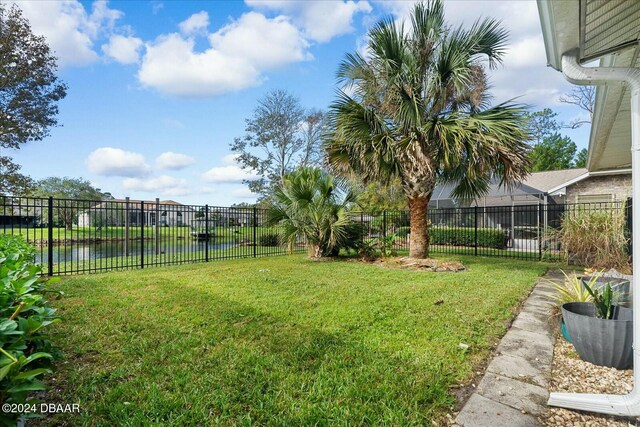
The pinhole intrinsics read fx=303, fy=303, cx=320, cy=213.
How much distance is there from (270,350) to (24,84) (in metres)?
18.5

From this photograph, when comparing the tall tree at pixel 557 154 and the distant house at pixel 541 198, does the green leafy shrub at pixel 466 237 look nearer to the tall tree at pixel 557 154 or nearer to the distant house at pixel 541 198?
the distant house at pixel 541 198

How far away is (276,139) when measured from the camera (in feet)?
→ 78.4

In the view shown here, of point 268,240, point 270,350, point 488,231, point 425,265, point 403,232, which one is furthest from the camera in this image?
point 403,232

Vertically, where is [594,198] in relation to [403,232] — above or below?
above

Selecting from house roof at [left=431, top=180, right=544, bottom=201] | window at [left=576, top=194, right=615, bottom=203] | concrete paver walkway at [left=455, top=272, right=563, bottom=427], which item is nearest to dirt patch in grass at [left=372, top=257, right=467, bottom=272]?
house roof at [left=431, top=180, right=544, bottom=201]

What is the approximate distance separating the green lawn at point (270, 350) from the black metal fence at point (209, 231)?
3.06 metres

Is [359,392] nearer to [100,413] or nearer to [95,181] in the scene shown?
[100,413]

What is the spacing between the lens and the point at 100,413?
196cm

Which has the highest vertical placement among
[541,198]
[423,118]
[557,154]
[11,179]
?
[557,154]

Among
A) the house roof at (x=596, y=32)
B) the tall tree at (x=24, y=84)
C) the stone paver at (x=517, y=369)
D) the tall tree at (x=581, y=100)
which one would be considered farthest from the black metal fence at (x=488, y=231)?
the tall tree at (x=24, y=84)

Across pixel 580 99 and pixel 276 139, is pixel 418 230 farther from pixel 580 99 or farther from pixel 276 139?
pixel 580 99

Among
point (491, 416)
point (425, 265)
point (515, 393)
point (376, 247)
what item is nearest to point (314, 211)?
point (376, 247)

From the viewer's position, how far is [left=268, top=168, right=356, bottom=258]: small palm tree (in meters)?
9.05

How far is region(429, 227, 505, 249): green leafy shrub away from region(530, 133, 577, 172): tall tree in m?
19.8
